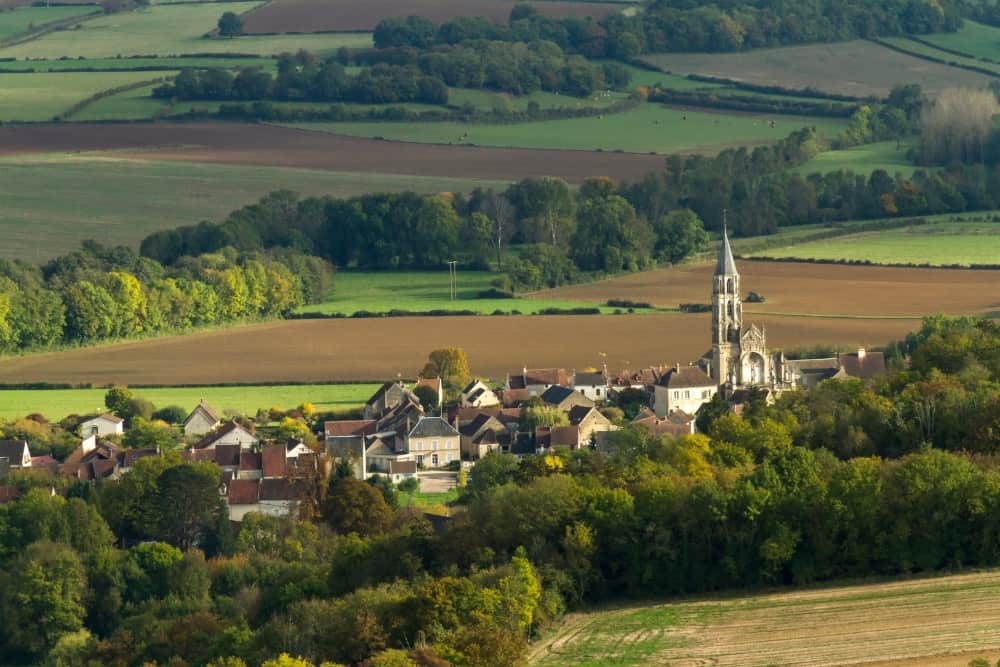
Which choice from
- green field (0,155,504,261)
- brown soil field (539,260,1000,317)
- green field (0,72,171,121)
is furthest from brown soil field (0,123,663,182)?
brown soil field (539,260,1000,317)

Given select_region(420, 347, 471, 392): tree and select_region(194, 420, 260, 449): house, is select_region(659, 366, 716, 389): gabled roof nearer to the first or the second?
select_region(420, 347, 471, 392): tree

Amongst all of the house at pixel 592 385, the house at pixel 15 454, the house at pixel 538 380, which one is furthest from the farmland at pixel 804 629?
the house at pixel 538 380

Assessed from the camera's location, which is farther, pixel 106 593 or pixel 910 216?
pixel 910 216

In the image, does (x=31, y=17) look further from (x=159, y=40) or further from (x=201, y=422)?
(x=201, y=422)

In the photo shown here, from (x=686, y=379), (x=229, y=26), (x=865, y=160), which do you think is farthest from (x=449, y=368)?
(x=229, y=26)

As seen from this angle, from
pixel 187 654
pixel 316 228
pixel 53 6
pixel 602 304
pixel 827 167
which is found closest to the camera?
pixel 187 654

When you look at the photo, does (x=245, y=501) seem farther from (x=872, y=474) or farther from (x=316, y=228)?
(x=316, y=228)

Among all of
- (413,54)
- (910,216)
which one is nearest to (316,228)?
(910,216)
